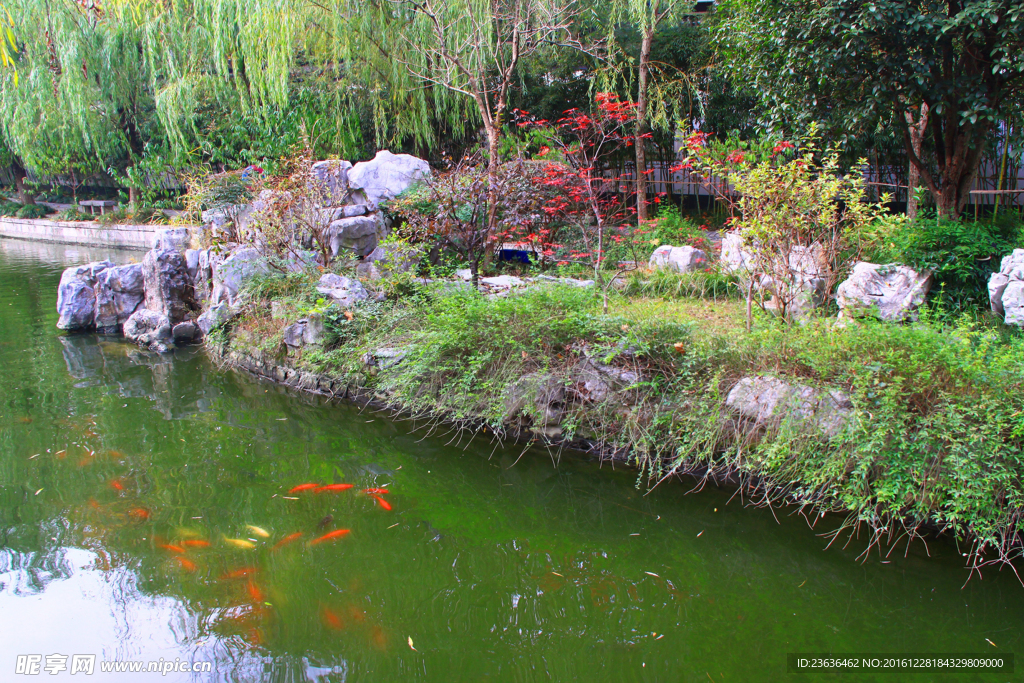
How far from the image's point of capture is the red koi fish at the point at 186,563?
326 centimetres

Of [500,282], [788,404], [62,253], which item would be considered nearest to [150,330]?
[500,282]

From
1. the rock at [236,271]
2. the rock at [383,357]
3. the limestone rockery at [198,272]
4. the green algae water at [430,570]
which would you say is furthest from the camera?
the limestone rockery at [198,272]

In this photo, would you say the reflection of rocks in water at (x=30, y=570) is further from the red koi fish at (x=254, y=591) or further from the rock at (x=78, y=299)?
the rock at (x=78, y=299)

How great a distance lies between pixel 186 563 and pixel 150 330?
16.5ft

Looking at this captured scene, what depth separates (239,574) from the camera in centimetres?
321

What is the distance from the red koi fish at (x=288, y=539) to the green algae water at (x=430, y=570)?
12mm


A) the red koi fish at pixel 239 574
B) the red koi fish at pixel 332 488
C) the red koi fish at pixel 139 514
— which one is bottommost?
the red koi fish at pixel 239 574

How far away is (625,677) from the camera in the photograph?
261cm

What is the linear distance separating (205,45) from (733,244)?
11.0 meters

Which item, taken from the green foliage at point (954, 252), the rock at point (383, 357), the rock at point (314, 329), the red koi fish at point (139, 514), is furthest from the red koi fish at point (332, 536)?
the green foliage at point (954, 252)

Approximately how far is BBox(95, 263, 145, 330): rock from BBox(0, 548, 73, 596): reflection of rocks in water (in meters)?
5.30

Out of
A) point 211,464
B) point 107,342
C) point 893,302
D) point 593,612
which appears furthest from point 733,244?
point 107,342

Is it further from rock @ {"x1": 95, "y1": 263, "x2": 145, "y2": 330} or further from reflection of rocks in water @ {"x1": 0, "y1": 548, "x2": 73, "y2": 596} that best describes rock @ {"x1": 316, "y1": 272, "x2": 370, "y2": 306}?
rock @ {"x1": 95, "y1": 263, "x2": 145, "y2": 330}

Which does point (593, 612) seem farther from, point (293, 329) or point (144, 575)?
point (293, 329)
